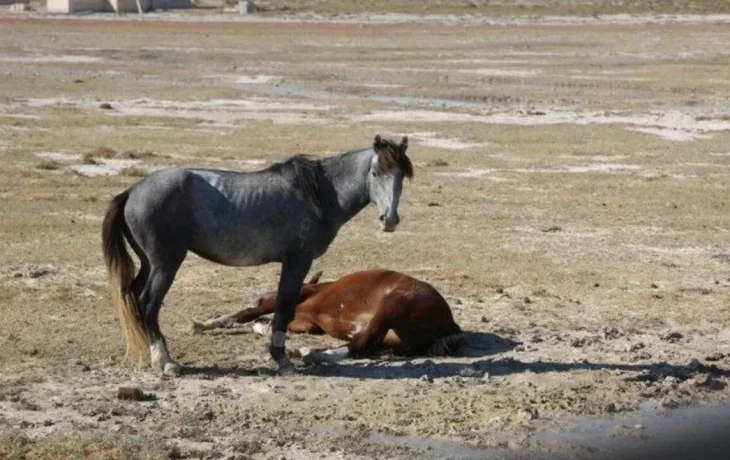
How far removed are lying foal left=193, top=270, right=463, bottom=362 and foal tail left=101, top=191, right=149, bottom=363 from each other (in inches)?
45.5

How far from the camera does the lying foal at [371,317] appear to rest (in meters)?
10.5

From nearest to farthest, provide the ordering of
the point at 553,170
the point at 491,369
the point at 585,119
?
the point at 491,369
the point at 553,170
the point at 585,119

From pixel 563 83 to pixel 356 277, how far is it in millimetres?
25007

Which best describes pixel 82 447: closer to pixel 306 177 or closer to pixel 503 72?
pixel 306 177

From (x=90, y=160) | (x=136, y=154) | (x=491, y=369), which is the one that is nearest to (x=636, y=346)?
(x=491, y=369)

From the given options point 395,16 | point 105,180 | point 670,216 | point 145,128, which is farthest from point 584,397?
point 395,16

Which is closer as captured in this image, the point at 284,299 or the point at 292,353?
the point at 284,299

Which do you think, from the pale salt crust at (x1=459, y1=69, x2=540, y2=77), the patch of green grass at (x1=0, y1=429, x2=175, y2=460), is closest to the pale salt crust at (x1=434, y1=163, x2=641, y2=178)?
the patch of green grass at (x1=0, y1=429, x2=175, y2=460)

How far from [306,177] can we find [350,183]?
0.98ft

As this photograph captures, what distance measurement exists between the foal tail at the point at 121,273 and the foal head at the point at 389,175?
1654mm

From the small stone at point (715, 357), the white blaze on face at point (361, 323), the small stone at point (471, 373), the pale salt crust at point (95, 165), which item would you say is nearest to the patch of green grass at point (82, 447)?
the small stone at point (471, 373)

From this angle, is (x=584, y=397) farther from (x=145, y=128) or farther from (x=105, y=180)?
(x=145, y=128)

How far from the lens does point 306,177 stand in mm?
10195

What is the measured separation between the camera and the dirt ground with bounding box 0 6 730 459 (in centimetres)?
903
